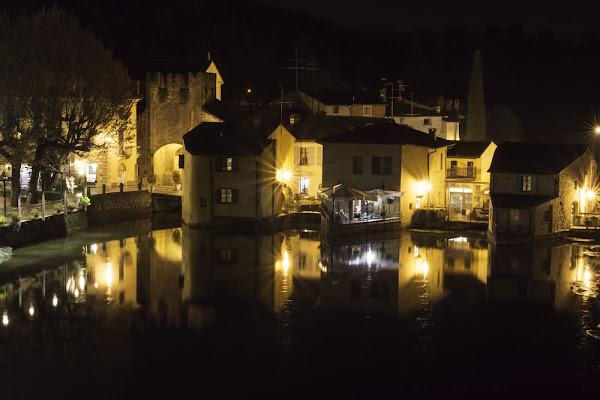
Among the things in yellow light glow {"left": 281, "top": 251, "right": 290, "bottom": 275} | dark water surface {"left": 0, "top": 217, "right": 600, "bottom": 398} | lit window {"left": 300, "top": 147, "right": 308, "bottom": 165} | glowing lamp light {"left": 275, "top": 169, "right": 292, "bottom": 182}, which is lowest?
dark water surface {"left": 0, "top": 217, "right": 600, "bottom": 398}

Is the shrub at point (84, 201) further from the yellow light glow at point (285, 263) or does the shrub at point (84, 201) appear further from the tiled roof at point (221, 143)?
the yellow light glow at point (285, 263)

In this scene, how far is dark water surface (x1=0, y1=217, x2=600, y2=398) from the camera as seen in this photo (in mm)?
22344

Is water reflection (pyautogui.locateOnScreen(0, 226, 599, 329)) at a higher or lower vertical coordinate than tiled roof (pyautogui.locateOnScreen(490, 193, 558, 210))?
lower

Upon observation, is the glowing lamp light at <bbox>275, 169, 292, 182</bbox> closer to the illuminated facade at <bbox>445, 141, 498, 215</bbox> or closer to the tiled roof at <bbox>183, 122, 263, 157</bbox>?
the tiled roof at <bbox>183, 122, 263, 157</bbox>

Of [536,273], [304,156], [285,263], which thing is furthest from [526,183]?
[285,263]

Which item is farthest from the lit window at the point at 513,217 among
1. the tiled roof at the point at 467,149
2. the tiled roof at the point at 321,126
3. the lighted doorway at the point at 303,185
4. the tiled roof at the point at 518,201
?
the lighted doorway at the point at 303,185

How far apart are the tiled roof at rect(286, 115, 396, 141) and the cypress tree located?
12646 millimetres

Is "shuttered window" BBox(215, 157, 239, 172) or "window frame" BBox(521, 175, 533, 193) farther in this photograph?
"shuttered window" BBox(215, 157, 239, 172)

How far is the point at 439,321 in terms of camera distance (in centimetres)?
2836

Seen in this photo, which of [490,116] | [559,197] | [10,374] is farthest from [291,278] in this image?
[490,116]

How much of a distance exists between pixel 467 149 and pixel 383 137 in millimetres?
8302

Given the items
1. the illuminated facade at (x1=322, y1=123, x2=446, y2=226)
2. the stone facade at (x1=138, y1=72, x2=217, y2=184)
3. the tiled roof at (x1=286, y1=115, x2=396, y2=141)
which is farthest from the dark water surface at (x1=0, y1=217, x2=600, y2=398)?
the stone facade at (x1=138, y1=72, x2=217, y2=184)

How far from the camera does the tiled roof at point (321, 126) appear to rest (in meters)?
55.9

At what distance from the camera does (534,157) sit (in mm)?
47781
